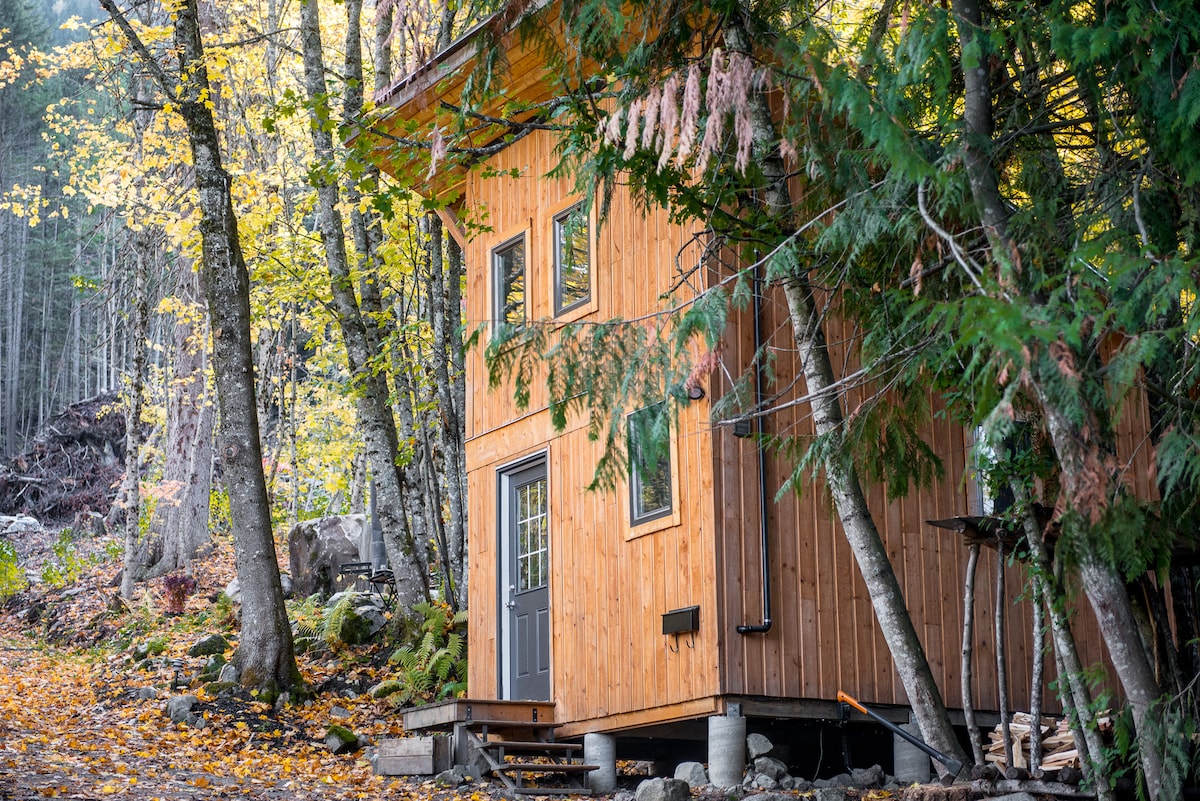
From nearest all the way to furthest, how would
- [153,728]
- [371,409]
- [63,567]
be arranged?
1. [153,728]
2. [371,409]
3. [63,567]

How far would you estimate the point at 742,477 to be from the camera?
30.1ft

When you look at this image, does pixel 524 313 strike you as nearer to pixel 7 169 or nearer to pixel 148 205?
pixel 148 205


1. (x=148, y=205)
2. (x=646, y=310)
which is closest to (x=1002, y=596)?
(x=646, y=310)

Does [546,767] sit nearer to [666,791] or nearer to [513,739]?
[513,739]

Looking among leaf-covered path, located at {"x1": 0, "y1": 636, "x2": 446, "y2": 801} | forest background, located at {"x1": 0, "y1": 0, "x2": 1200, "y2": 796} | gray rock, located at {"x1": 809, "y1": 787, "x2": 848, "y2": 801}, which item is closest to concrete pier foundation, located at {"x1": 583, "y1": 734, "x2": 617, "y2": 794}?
leaf-covered path, located at {"x1": 0, "y1": 636, "x2": 446, "y2": 801}

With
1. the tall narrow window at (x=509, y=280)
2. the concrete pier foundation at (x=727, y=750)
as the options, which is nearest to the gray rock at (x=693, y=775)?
the concrete pier foundation at (x=727, y=750)

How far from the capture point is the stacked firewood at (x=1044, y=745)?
7.71 metres

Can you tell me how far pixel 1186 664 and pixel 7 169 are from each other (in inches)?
1507

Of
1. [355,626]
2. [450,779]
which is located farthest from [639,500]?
[355,626]

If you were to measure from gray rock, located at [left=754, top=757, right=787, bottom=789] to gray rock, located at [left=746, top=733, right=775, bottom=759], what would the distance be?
0.11m

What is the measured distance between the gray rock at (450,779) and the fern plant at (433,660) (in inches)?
91.4

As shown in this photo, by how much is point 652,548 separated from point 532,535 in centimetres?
195

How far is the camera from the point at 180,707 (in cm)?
1135

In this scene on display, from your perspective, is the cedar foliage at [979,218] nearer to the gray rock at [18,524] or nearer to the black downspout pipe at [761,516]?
the black downspout pipe at [761,516]
